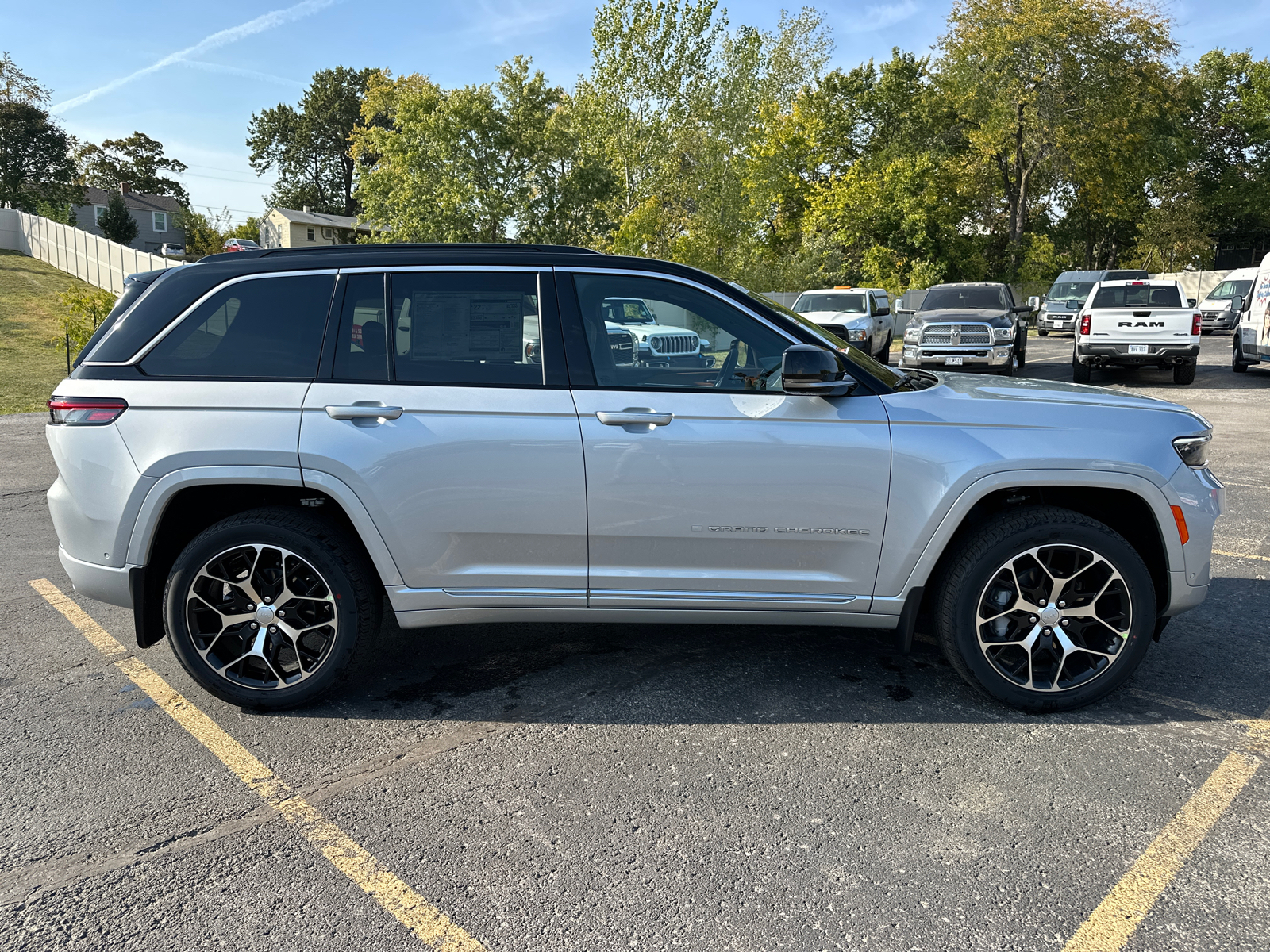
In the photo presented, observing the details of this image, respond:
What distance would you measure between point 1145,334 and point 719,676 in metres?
14.7

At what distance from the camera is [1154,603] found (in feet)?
12.1

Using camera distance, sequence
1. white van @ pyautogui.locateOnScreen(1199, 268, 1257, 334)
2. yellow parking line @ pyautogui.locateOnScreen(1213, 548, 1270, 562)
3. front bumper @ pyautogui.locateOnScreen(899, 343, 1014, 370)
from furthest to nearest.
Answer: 1. white van @ pyautogui.locateOnScreen(1199, 268, 1257, 334)
2. front bumper @ pyautogui.locateOnScreen(899, 343, 1014, 370)
3. yellow parking line @ pyautogui.locateOnScreen(1213, 548, 1270, 562)

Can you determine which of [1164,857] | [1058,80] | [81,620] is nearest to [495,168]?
[1058,80]

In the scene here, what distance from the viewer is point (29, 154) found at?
6262cm

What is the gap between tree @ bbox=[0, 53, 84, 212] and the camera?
6122cm

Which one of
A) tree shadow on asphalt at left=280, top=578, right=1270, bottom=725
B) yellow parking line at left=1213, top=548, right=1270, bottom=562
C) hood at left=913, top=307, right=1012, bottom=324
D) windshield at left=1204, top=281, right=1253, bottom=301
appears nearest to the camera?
tree shadow on asphalt at left=280, top=578, right=1270, bottom=725

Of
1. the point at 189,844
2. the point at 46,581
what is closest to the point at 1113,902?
the point at 189,844

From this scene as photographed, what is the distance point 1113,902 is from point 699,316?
8.08 ft

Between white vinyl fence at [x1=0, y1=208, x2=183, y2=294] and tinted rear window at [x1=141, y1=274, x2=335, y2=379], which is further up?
white vinyl fence at [x1=0, y1=208, x2=183, y2=294]

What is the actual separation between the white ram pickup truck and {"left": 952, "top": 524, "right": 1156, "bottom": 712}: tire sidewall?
545 inches

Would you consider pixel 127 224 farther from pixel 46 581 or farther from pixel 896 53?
pixel 46 581

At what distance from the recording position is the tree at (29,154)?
6122 centimetres

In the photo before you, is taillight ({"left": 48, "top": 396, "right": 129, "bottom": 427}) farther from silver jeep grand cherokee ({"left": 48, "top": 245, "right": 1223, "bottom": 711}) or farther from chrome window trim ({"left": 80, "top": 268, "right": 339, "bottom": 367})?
chrome window trim ({"left": 80, "top": 268, "right": 339, "bottom": 367})

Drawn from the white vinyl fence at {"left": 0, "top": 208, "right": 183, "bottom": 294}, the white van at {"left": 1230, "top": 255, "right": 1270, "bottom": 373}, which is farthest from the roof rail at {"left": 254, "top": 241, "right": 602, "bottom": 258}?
the white vinyl fence at {"left": 0, "top": 208, "right": 183, "bottom": 294}
